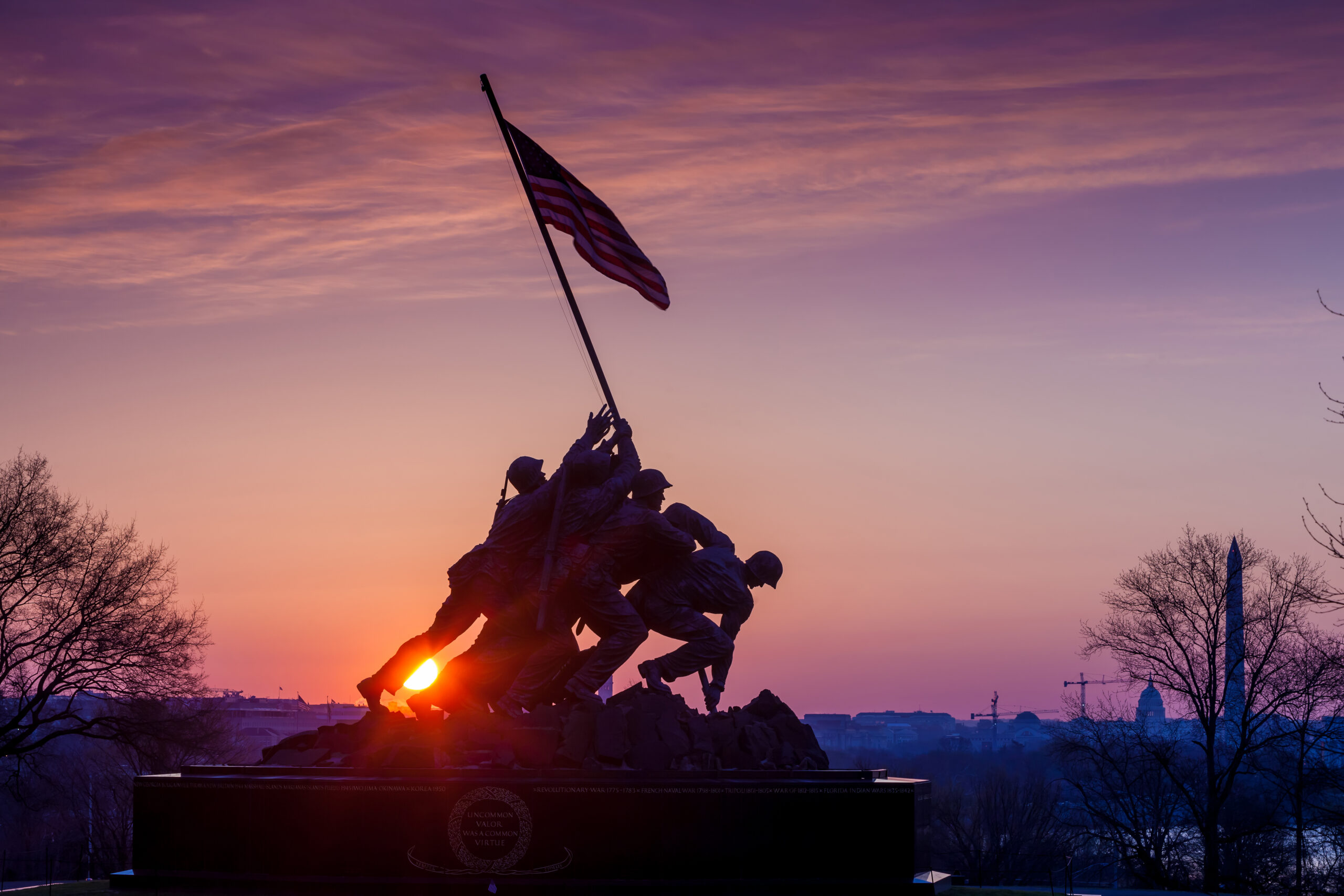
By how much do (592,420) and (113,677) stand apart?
53.5 ft

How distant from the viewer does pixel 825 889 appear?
15086mm

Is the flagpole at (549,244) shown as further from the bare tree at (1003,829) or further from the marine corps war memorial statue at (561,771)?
the bare tree at (1003,829)

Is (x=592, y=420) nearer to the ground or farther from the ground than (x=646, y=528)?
farther from the ground

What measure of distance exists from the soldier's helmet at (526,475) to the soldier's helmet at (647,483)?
3.56 ft

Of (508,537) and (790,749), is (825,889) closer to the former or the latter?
(790,749)

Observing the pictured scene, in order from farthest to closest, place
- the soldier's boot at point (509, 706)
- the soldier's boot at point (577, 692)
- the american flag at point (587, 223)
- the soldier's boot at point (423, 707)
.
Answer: the american flag at point (587, 223)
the soldier's boot at point (577, 692)
the soldier's boot at point (509, 706)
the soldier's boot at point (423, 707)

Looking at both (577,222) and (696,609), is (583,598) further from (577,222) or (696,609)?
(577,222)

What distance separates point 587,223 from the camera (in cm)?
1866

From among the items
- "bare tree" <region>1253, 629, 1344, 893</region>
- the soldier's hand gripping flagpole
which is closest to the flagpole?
the soldier's hand gripping flagpole

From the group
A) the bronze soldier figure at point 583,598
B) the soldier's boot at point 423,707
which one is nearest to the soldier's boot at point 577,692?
the bronze soldier figure at point 583,598

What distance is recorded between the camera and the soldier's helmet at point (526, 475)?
56.7 feet

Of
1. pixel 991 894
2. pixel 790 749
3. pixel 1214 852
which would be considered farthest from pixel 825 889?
pixel 1214 852

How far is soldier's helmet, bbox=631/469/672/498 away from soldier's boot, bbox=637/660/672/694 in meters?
1.93

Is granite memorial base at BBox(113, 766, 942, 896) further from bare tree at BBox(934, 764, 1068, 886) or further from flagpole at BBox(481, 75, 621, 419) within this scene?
bare tree at BBox(934, 764, 1068, 886)
